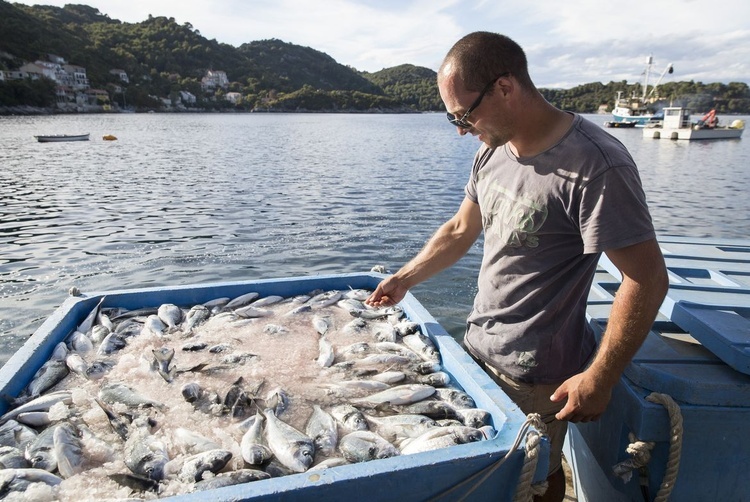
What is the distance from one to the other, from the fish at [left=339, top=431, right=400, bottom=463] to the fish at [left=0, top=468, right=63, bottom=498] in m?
1.37

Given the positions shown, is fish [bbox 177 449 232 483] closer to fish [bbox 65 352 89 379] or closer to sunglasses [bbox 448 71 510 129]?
fish [bbox 65 352 89 379]

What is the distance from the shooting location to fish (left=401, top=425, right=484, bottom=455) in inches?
96.3

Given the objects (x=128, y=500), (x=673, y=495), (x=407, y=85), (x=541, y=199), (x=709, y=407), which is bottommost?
(x=673, y=495)

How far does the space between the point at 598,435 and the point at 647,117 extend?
268ft

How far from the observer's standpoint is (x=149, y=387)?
10.6 feet

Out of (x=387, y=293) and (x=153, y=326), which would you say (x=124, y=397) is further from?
(x=387, y=293)

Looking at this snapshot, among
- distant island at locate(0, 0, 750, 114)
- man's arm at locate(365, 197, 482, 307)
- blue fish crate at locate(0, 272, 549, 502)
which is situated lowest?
blue fish crate at locate(0, 272, 549, 502)

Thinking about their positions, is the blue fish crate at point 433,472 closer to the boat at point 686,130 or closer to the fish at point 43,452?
the fish at point 43,452

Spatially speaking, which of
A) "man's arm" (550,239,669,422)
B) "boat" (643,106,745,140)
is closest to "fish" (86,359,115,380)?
"man's arm" (550,239,669,422)

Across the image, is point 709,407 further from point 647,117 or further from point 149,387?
point 647,117

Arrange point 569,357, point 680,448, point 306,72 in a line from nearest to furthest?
point 680,448
point 569,357
point 306,72

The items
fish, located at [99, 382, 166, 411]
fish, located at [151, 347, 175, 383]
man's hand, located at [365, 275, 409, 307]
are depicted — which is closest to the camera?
fish, located at [99, 382, 166, 411]

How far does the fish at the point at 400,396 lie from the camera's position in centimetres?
303

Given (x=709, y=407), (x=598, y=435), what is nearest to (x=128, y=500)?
(x=598, y=435)
